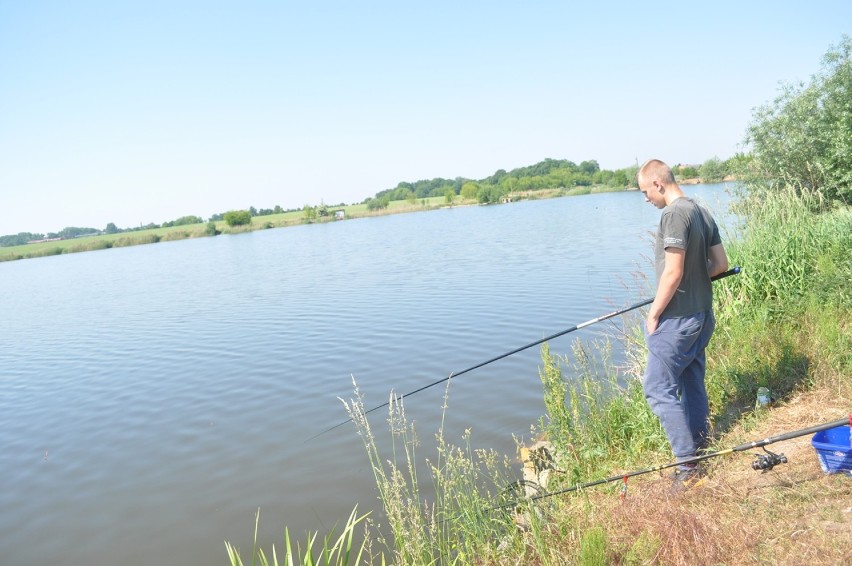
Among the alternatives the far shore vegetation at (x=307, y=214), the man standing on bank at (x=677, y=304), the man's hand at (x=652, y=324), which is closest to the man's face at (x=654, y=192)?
the man standing on bank at (x=677, y=304)

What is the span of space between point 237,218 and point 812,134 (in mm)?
82076

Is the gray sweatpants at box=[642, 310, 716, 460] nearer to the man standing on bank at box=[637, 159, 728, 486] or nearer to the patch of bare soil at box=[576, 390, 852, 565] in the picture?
the man standing on bank at box=[637, 159, 728, 486]

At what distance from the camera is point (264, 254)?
3566cm

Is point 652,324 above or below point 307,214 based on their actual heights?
below

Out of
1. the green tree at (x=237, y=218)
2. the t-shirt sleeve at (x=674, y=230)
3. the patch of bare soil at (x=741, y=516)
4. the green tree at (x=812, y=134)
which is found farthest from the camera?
the green tree at (x=237, y=218)

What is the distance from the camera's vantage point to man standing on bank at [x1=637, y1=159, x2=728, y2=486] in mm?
3615

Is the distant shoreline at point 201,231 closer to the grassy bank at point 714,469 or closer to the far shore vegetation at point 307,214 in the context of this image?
the far shore vegetation at point 307,214

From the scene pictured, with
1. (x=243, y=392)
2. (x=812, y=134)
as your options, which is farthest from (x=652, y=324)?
(x=812, y=134)

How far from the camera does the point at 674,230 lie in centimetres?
359

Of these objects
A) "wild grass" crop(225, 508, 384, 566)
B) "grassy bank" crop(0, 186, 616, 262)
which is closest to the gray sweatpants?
"wild grass" crop(225, 508, 384, 566)

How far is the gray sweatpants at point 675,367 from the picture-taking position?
3723mm

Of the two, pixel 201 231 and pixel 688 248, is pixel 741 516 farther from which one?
pixel 201 231

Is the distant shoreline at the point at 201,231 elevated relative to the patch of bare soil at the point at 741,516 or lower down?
elevated

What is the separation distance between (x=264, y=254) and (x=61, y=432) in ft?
93.1
